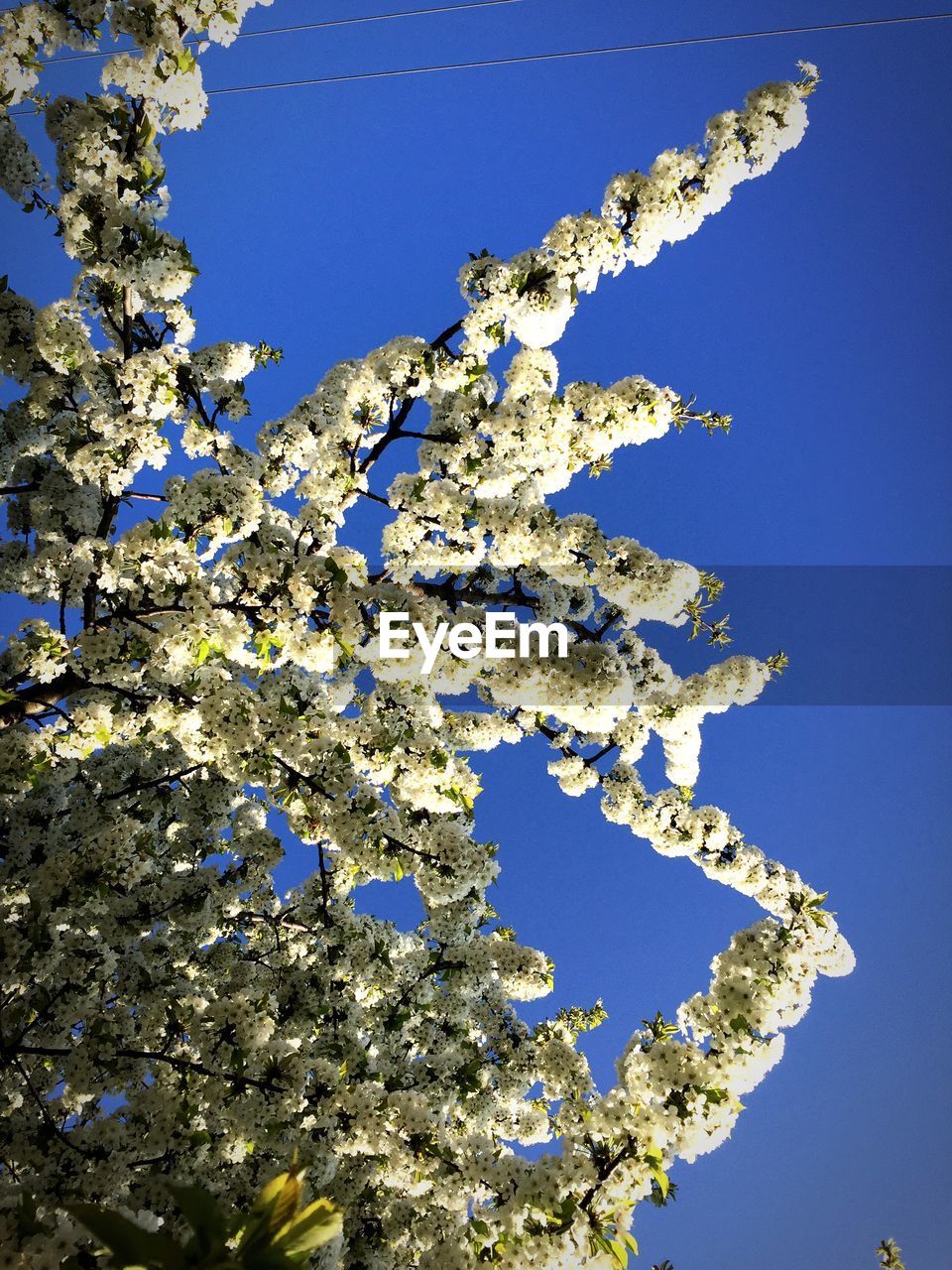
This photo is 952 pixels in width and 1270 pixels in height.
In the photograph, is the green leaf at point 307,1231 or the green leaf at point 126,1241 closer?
the green leaf at point 126,1241

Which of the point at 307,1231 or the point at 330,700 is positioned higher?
the point at 330,700

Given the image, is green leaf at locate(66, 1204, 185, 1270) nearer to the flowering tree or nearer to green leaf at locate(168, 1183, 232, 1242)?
green leaf at locate(168, 1183, 232, 1242)

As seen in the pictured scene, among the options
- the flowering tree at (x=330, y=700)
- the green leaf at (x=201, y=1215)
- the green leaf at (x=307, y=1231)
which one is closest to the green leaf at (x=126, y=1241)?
the green leaf at (x=201, y=1215)

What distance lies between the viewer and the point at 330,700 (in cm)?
641

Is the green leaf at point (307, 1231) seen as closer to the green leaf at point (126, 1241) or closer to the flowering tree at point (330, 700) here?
the green leaf at point (126, 1241)

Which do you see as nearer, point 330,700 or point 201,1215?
point 201,1215

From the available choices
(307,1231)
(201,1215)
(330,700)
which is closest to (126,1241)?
(201,1215)

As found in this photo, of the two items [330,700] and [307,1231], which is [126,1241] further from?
[330,700]

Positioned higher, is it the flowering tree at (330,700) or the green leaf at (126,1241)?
the flowering tree at (330,700)

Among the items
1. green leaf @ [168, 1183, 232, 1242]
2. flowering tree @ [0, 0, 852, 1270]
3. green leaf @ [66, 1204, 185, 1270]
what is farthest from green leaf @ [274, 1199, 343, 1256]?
flowering tree @ [0, 0, 852, 1270]

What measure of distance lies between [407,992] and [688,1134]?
401cm

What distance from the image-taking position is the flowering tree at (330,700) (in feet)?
14.0

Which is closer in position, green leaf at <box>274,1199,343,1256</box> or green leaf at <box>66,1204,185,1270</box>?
green leaf at <box>66,1204,185,1270</box>

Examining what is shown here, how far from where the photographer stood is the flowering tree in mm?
4281
